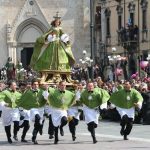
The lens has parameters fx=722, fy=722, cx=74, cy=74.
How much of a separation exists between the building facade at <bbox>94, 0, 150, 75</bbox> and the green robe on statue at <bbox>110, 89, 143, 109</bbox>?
98.4 ft

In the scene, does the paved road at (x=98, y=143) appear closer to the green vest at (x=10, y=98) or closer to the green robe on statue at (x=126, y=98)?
the green robe on statue at (x=126, y=98)

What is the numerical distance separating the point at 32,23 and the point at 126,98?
39049mm

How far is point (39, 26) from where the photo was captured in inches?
2329

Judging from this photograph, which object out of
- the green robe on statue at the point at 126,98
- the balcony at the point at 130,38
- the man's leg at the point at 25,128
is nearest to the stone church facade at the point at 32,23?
the balcony at the point at 130,38

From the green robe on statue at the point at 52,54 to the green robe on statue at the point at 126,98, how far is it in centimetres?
666

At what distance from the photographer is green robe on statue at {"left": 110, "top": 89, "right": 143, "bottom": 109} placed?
20641 mm

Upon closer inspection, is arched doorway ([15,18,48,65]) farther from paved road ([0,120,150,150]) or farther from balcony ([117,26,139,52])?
paved road ([0,120,150,150])

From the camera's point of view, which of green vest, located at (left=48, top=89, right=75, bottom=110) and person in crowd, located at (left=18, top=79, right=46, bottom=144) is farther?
person in crowd, located at (left=18, top=79, right=46, bottom=144)

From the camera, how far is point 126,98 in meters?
20.7

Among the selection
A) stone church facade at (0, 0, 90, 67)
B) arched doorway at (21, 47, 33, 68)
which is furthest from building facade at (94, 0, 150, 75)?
arched doorway at (21, 47, 33, 68)

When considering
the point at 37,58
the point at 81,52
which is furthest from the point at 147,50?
the point at 37,58

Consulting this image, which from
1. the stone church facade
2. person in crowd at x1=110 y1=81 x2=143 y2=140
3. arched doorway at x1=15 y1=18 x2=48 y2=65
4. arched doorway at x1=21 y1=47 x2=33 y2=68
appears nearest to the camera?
person in crowd at x1=110 y1=81 x2=143 y2=140

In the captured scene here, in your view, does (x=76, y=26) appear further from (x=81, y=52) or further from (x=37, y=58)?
(x=37, y=58)

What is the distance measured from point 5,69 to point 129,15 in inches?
407
